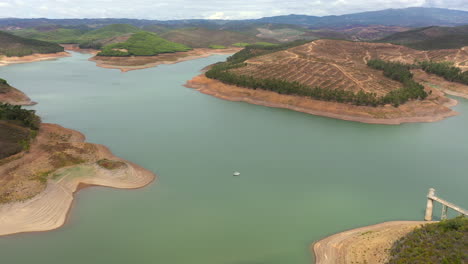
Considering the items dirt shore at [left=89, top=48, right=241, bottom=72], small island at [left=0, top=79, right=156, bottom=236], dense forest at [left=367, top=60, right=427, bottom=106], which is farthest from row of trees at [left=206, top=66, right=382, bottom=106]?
dirt shore at [left=89, top=48, right=241, bottom=72]

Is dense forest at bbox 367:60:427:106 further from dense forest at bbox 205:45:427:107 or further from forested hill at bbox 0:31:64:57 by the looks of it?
forested hill at bbox 0:31:64:57

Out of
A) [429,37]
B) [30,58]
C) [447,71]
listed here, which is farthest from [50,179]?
[429,37]

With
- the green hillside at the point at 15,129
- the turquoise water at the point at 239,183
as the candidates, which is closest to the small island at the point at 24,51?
the turquoise water at the point at 239,183

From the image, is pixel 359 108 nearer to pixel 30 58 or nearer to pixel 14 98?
pixel 14 98

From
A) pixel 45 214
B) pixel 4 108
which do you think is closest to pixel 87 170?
pixel 45 214

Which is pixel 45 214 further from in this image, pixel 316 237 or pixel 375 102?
pixel 375 102

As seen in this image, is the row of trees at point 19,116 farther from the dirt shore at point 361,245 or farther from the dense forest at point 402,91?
the dense forest at point 402,91
